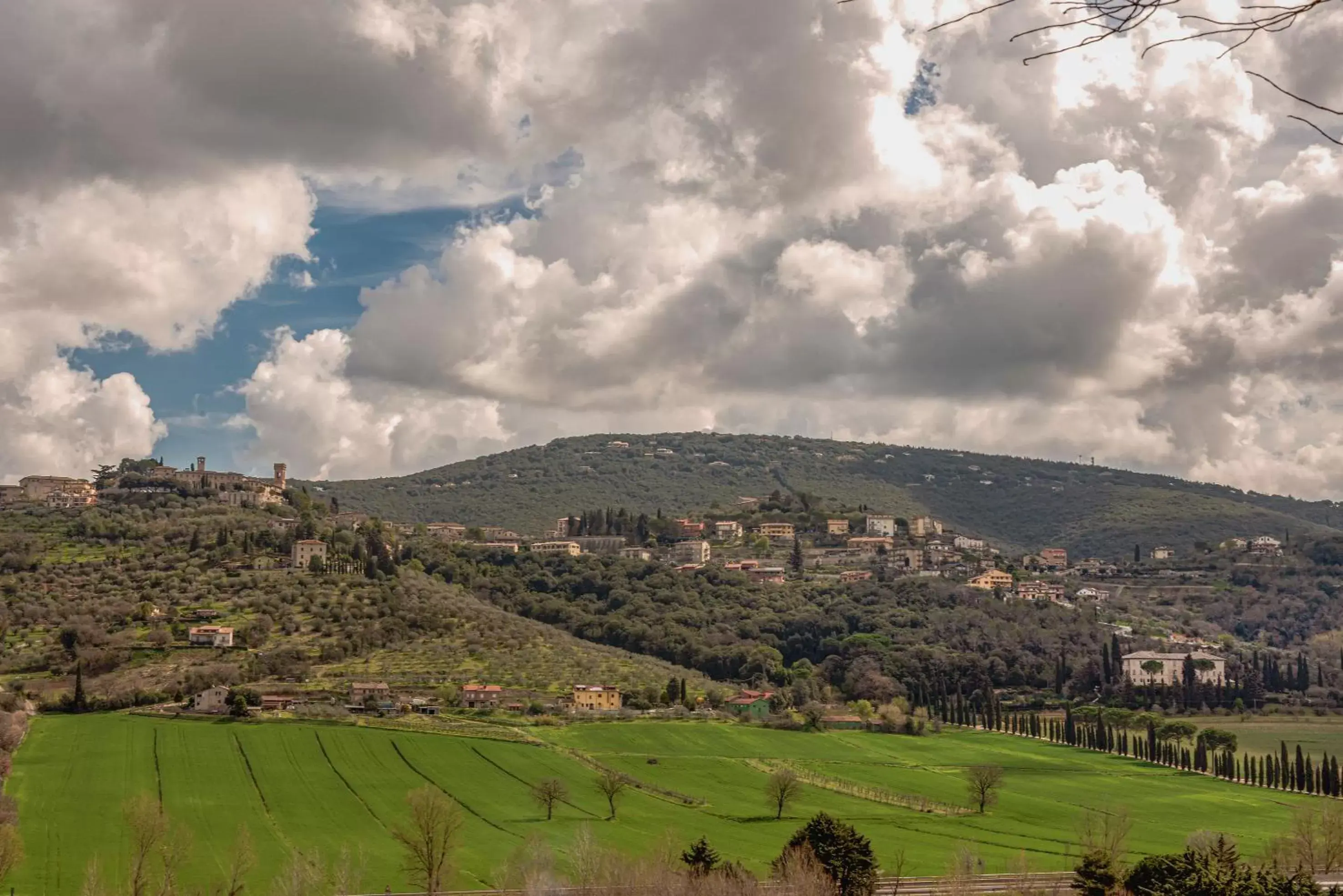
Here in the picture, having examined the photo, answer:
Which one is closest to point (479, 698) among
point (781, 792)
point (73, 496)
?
point (781, 792)

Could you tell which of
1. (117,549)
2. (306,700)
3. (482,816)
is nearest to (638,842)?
(482,816)

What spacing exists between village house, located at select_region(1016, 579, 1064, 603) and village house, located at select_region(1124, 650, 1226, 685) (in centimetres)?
3106

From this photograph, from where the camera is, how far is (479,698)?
110m

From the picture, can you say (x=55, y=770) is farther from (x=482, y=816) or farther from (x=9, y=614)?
(x=9, y=614)

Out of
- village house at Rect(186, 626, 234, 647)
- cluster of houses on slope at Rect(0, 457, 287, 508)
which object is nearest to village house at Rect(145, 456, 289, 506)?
cluster of houses on slope at Rect(0, 457, 287, 508)

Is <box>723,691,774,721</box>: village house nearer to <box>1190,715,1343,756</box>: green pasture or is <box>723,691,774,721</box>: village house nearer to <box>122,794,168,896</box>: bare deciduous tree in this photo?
<box>1190,715,1343,756</box>: green pasture

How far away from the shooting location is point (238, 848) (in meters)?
58.6

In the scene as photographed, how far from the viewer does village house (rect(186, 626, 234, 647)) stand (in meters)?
120

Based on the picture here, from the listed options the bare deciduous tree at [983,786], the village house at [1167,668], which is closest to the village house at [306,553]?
the village house at [1167,668]

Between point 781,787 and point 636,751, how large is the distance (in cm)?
2043

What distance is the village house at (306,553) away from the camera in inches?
6132

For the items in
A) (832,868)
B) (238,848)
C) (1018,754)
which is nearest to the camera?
(832,868)

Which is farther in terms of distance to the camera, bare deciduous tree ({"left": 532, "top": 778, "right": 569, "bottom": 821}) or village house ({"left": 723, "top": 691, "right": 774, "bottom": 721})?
village house ({"left": 723, "top": 691, "right": 774, "bottom": 721})

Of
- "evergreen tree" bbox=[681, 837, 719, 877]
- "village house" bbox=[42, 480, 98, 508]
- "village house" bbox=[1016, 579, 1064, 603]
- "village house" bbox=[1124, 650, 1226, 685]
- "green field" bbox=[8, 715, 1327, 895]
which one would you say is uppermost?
"village house" bbox=[42, 480, 98, 508]
